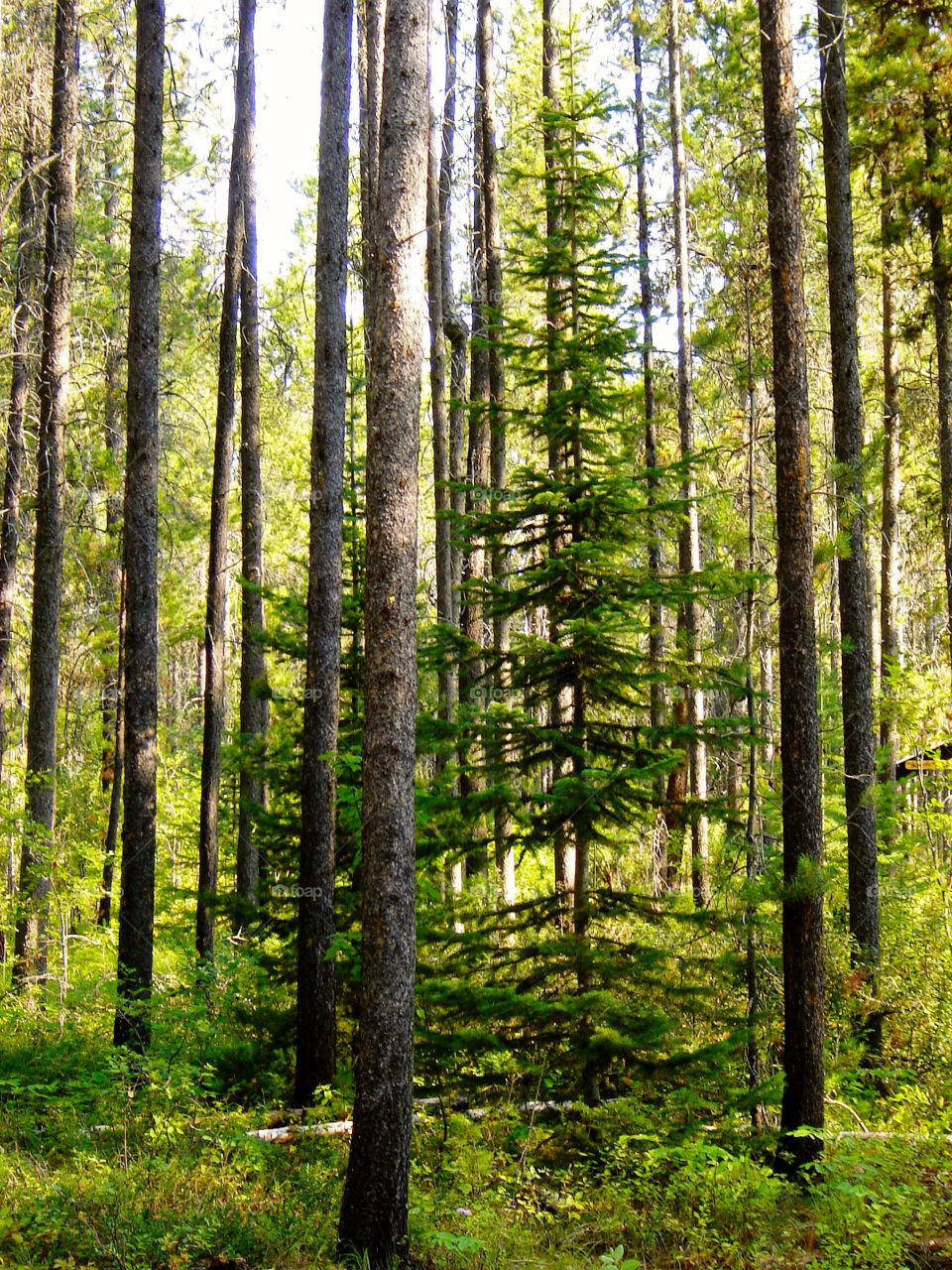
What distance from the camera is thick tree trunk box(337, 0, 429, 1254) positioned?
19.4 ft

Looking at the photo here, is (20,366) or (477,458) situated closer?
(477,458)

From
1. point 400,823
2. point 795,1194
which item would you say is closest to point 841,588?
point 795,1194

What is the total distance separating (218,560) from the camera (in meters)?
15.0

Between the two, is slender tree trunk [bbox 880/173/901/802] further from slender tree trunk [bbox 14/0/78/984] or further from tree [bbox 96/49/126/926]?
tree [bbox 96/49/126/926]

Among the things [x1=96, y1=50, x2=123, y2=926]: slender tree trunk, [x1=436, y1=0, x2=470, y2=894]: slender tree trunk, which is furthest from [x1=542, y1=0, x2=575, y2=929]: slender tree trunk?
[x1=96, y1=50, x2=123, y2=926]: slender tree trunk

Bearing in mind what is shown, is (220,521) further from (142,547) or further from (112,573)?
(112,573)

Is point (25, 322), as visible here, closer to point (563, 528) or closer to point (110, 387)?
point (110, 387)

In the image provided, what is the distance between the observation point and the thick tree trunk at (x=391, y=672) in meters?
5.91

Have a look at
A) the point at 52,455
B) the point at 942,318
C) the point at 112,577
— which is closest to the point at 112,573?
the point at 112,577

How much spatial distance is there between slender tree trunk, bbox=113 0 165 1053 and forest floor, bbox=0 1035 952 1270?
1.32m

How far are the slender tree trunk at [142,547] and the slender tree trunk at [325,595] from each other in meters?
1.60

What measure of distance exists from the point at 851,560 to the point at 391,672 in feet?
24.3

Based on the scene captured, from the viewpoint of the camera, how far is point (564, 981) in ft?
31.3

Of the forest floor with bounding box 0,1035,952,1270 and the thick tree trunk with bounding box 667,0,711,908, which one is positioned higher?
the thick tree trunk with bounding box 667,0,711,908
